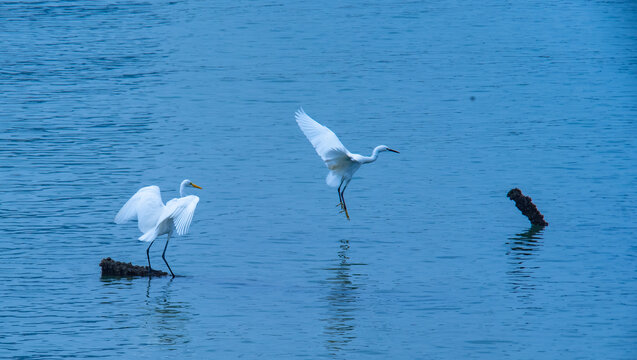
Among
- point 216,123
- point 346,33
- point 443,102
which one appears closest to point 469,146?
point 443,102

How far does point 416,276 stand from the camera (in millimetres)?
13969

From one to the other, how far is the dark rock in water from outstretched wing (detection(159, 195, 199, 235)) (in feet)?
2.72

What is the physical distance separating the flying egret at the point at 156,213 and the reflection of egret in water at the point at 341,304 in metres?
2.03

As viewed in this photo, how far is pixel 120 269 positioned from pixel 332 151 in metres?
4.08

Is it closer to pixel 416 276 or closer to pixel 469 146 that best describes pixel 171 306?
pixel 416 276

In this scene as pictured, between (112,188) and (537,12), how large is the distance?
23211 millimetres

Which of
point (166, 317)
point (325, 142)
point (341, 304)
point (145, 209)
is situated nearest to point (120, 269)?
point (145, 209)

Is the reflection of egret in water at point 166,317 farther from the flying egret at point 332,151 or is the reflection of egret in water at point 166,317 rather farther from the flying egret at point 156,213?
the flying egret at point 332,151

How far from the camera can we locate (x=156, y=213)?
45.5 feet

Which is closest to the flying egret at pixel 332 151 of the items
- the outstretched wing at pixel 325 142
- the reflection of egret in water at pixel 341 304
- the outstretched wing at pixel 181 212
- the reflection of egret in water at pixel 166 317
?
the outstretched wing at pixel 325 142

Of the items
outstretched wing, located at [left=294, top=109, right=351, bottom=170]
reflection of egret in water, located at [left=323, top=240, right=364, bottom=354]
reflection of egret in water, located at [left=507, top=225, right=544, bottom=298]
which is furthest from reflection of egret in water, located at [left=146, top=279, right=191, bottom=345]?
reflection of egret in water, located at [left=507, top=225, right=544, bottom=298]

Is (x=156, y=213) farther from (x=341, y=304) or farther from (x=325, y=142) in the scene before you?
(x=325, y=142)

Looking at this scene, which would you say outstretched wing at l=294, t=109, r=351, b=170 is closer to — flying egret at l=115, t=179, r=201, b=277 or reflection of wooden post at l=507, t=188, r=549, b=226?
reflection of wooden post at l=507, t=188, r=549, b=226

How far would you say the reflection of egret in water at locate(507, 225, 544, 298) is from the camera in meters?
13.5
